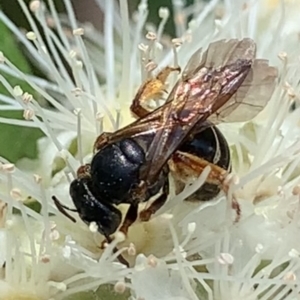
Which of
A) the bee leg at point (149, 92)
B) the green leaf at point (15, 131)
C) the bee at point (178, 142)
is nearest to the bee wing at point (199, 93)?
the bee at point (178, 142)

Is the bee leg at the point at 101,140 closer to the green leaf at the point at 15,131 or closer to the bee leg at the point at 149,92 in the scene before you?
the bee leg at the point at 149,92

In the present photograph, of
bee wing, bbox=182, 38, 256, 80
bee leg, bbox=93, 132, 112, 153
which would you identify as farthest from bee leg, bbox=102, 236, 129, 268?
bee wing, bbox=182, 38, 256, 80

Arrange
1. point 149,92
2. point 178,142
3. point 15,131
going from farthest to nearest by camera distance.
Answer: point 15,131
point 149,92
point 178,142

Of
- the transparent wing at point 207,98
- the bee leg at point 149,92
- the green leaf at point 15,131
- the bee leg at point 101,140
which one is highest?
the transparent wing at point 207,98

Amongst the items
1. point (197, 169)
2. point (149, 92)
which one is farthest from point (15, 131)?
point (197, 169)

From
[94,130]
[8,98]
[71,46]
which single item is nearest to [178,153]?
[94,130]

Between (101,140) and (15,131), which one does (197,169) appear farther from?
(15,131)

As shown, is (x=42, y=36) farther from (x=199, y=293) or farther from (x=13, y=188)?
(x=199, y=293)
